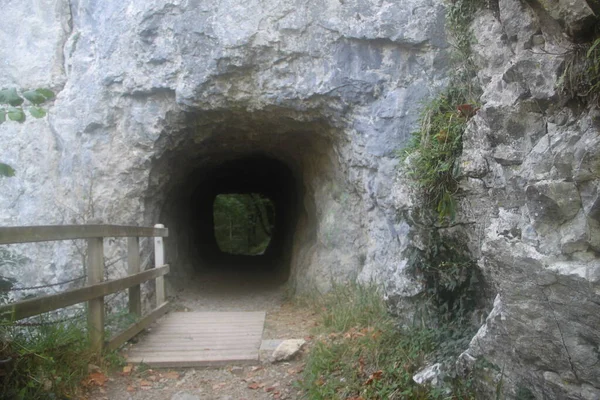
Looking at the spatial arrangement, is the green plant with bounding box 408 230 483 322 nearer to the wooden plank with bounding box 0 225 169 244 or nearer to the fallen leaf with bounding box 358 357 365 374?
the fallen leaf with bounding box 358 357 365 374

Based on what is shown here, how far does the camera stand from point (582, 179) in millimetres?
2543

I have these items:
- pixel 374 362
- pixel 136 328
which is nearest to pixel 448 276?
pixel 374 362

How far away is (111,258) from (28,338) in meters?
3.62

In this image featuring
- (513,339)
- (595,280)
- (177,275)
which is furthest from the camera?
(177,275)

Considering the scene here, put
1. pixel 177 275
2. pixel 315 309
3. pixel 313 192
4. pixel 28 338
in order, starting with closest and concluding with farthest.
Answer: pixel 28 338
pixel 315 309
pixel 313 192
pixel 177 275

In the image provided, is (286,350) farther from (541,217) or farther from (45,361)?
(541,217)

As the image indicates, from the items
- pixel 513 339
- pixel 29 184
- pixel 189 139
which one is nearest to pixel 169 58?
pixel 189 139

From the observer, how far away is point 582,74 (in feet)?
8.73

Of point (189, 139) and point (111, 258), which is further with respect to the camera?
point (189, 139)

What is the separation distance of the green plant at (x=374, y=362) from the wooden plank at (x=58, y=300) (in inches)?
75.4

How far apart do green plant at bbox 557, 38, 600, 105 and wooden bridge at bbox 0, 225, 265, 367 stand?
11.2 feet

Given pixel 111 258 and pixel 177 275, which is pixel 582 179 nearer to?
pixel 111 258

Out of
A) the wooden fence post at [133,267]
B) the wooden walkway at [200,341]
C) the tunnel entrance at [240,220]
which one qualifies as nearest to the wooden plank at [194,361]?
the wooden walkway at [200,341]

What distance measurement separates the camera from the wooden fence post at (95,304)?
4504 mm
